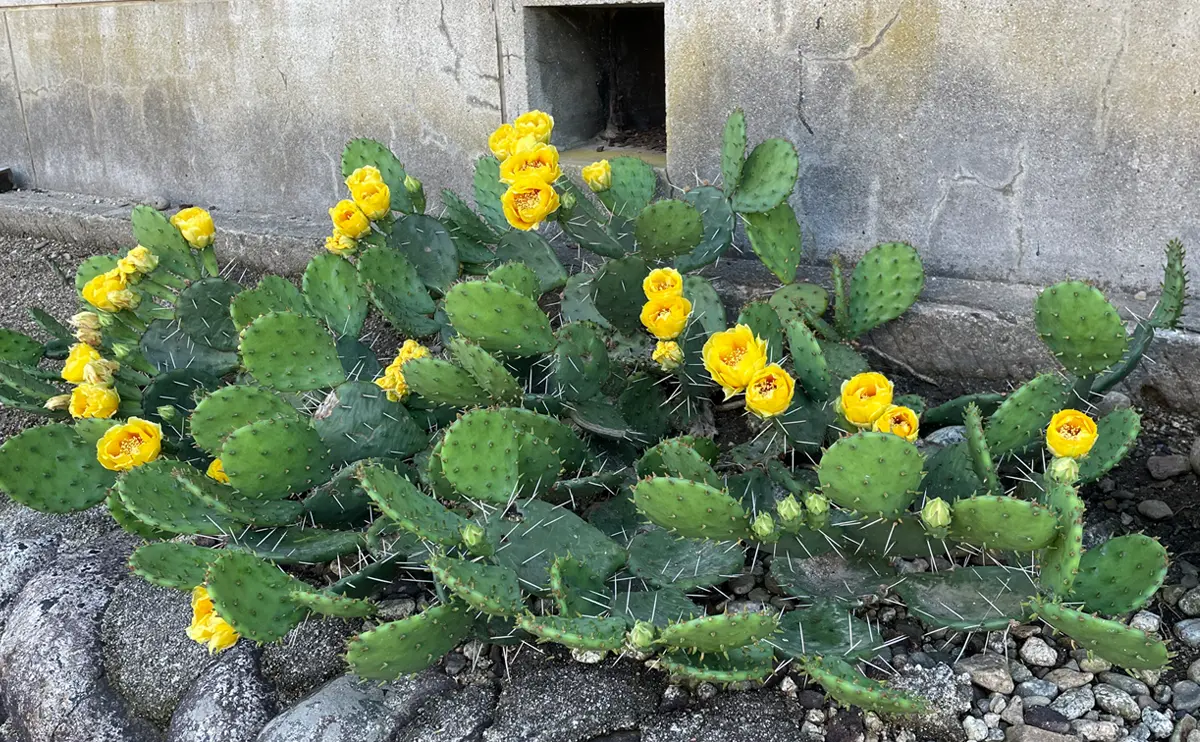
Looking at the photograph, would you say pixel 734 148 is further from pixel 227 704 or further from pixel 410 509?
pixel 227 704

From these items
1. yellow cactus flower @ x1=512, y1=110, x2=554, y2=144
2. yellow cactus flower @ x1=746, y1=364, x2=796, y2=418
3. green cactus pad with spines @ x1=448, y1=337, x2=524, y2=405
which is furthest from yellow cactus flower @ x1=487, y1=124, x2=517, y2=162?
yellow cactus flower @ x1=746, y1=364, x2=796, y2=418

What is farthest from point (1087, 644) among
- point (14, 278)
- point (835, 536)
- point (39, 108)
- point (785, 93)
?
point (39, 108)

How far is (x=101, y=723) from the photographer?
2029 millimetres

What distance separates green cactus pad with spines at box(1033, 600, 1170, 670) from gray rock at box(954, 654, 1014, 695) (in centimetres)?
20

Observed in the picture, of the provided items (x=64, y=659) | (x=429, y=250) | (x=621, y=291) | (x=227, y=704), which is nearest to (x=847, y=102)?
(x=621, y=291)

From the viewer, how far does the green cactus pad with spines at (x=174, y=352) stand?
258cm

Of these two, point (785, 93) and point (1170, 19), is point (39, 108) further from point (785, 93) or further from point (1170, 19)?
point (1170, 19)

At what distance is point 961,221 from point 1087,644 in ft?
4.53

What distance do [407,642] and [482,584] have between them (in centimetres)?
16

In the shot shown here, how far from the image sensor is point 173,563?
6.34 ft

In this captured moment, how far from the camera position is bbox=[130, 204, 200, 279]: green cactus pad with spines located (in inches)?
105

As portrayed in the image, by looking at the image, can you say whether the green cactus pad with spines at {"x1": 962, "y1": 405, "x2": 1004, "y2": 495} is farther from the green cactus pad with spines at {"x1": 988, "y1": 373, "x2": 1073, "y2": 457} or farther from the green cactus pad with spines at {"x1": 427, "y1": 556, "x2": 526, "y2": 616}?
the green cactus pad with spines at {"x1": 427, "y1": 556, "x2": 526, "y2": 616}

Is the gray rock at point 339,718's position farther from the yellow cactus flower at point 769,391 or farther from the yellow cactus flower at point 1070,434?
the yellow cactus flower at point 1070,434

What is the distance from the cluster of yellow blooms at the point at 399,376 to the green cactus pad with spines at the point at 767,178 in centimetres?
90
